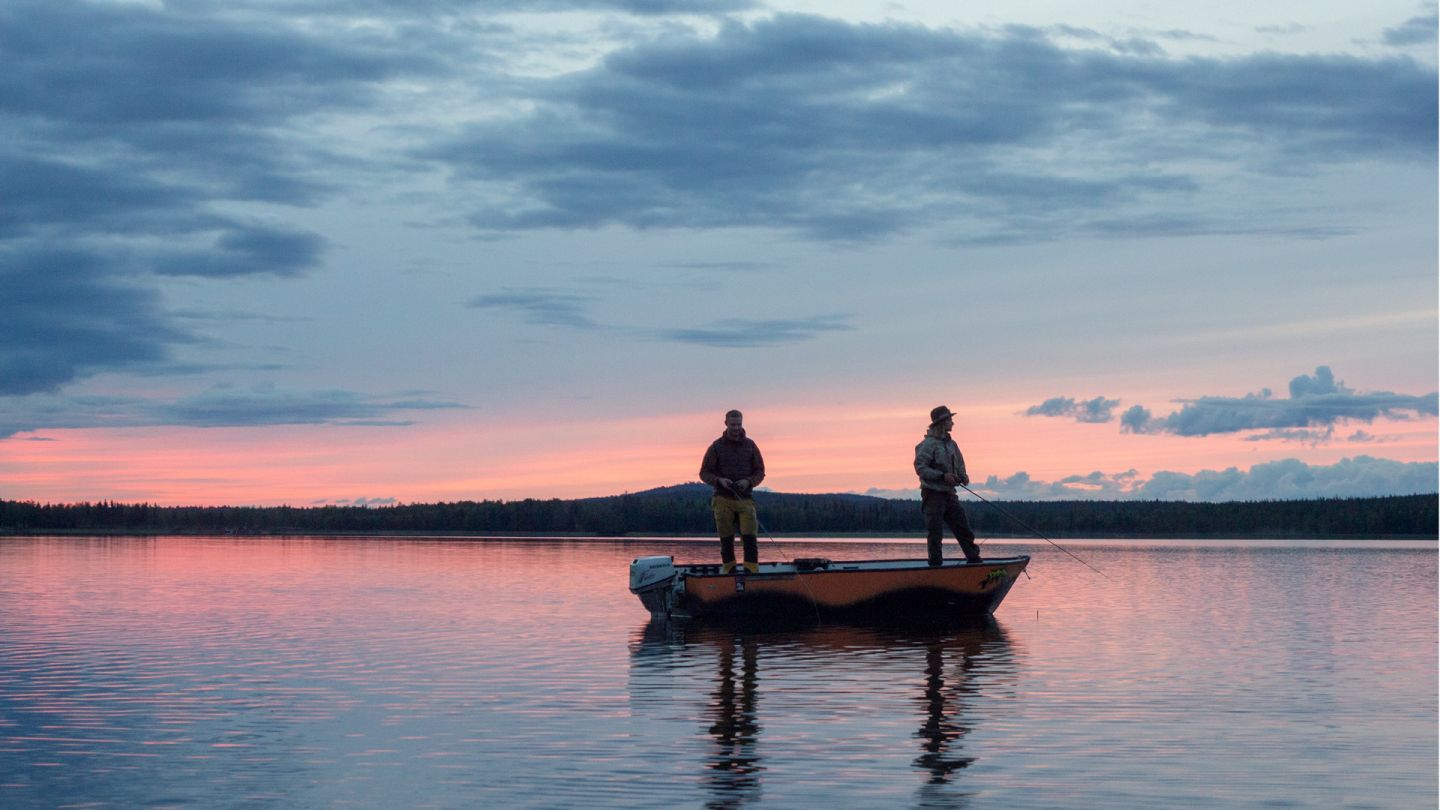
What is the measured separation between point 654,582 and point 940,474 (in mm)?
5314

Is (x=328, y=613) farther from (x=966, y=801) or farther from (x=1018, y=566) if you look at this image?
(x=966, y=801)

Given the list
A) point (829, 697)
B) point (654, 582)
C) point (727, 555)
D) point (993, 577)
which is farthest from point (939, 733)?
point (654, 582)

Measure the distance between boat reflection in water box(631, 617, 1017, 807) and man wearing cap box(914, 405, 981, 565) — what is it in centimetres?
169

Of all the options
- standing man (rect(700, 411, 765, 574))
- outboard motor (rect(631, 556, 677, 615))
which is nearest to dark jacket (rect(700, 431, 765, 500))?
standing man (rect(700, 411, 765, 574))

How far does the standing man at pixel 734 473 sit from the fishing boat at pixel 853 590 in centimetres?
72

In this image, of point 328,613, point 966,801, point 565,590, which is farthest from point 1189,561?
point 966,801

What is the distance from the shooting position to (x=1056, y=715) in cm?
1453

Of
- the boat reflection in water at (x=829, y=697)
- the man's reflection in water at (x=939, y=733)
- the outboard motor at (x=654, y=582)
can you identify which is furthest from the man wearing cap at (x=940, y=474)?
the man's reflection in water at (x=939, y=733)

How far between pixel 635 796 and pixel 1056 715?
17.4ft

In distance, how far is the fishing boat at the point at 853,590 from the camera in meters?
25.0

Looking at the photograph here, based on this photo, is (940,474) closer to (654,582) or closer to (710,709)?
(654,582)

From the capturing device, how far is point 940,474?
24984mm

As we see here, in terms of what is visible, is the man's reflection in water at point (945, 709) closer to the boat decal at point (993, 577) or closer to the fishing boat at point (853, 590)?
the fishing boat at point (853, 590)

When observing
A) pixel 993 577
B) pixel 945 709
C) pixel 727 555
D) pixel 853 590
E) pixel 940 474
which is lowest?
pixel 945 709
